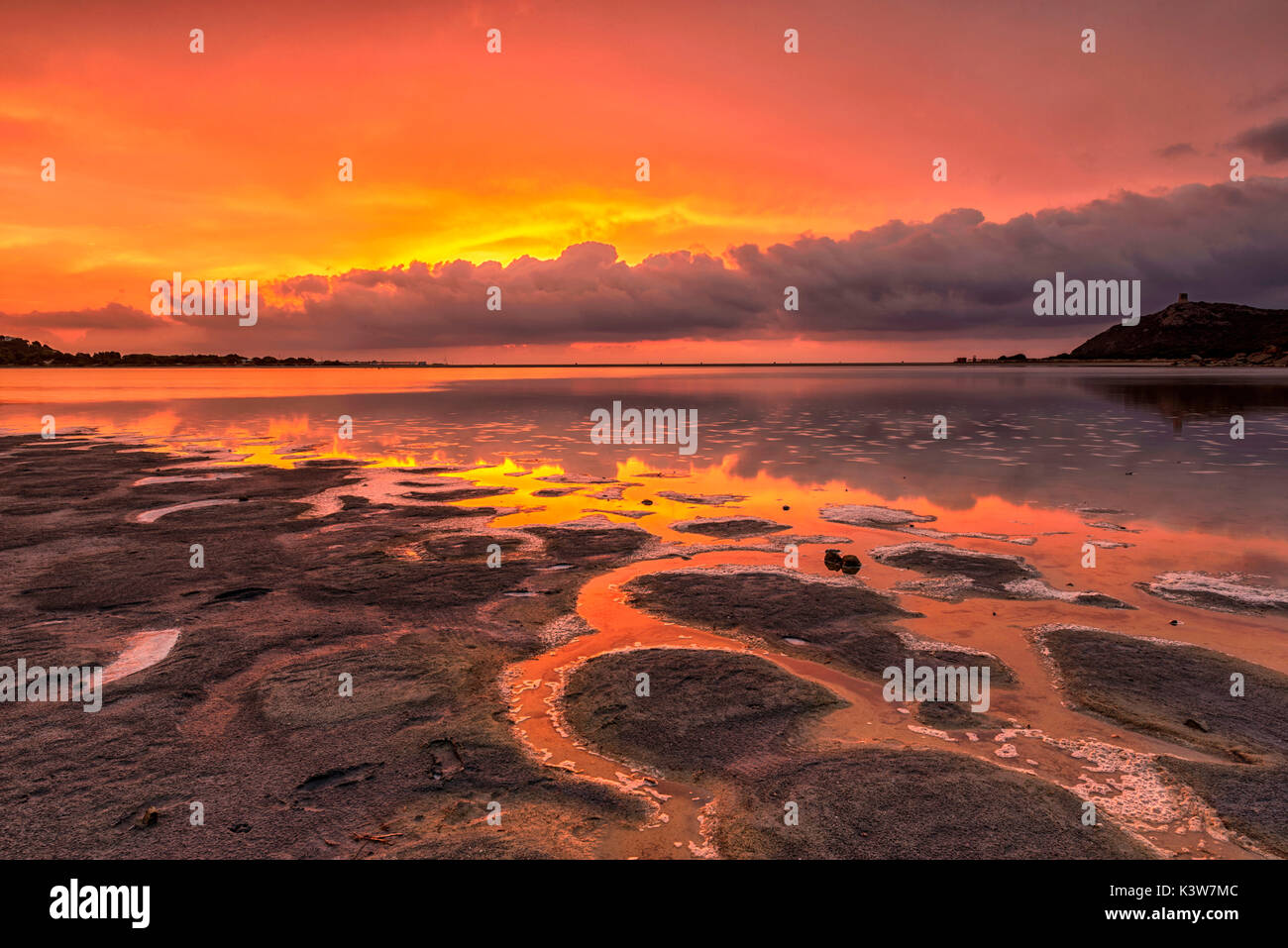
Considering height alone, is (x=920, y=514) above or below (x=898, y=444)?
below

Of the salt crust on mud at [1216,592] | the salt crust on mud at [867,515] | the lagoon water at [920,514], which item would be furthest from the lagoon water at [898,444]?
the salt crust on mud at [1216,592]

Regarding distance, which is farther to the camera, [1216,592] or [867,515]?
[867,515]

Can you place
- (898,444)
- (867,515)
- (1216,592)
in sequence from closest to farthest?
(1216,592) → (867,515) → (898,444)

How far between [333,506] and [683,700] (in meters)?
12.9

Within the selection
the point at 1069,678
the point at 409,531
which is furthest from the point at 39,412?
the point at 1069,678

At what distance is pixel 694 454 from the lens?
26859mm

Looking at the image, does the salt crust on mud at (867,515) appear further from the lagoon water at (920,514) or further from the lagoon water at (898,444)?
the lagoon water at (898,444)

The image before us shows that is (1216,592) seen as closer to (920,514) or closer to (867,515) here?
(920,514)

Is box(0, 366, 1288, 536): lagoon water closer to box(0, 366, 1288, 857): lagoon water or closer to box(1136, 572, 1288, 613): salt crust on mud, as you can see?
box(0, 366, 1288, 857): lagoon water

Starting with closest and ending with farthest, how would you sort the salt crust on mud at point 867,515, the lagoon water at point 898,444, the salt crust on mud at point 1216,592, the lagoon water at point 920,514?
the lagoon water at point 920,514, the salt crust on mud at point 1216,592, the salt crust on mud at point 867,515, the lagoon water at point 898,444

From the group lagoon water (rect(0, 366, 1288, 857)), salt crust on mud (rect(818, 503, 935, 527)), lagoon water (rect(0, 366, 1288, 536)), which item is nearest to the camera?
lagoon water (rect(0, 366, 1288, 857))

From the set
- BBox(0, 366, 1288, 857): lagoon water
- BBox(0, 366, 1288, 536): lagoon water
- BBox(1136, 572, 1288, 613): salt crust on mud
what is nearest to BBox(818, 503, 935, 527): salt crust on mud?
BBox(0, 366, 1288, 857): lagoon water

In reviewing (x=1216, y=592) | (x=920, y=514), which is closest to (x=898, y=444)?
(x=920, y=514)
